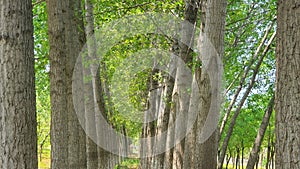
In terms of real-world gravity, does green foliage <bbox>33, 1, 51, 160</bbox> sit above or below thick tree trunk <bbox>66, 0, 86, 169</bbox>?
above

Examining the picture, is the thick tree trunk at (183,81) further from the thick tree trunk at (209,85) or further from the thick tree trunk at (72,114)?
the thick tree trunk at (72,114)

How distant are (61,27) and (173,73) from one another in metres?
8.76

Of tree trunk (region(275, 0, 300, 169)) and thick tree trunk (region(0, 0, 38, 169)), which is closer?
tree trunk (region(275, 0, 300, 169))

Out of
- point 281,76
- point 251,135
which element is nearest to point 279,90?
point 281,76

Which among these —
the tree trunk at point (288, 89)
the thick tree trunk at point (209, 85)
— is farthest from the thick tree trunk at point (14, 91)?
the thick tree trunk at point (209, 85)

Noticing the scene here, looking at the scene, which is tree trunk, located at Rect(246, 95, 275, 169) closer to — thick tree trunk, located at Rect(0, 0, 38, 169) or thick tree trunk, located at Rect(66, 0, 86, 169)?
thick tree trunk, located at Rect(66, 0, 86, 169)

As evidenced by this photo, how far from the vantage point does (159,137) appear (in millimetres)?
16078

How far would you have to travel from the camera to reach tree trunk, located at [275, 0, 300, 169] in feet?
13.5

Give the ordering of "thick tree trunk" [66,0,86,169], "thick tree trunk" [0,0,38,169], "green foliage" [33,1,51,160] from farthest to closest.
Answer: "green foliage" [33,1,51,160], "thick tree trunk" [66,0,86,169], "thick tree trunk" [0,0,38,169]

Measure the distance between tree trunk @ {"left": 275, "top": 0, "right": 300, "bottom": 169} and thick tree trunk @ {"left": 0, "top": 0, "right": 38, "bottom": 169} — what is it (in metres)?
2.74

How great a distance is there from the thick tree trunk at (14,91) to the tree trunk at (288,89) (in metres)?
2.74

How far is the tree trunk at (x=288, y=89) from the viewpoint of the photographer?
4.12 m

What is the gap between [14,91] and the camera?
16.3 feet

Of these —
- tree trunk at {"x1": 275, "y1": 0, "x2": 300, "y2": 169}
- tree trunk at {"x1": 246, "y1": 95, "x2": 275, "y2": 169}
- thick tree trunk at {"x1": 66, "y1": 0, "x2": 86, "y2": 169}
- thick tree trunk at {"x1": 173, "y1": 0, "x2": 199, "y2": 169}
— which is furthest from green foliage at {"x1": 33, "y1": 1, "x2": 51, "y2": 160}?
tree trunk at {"x1": 246, "y1": 95, "x2": 275, "y2": 169}
